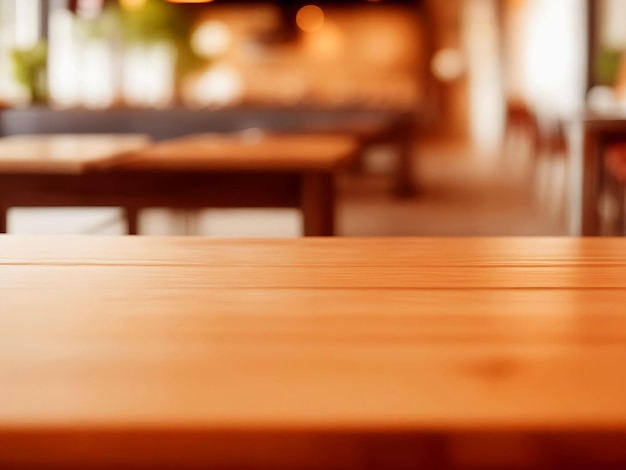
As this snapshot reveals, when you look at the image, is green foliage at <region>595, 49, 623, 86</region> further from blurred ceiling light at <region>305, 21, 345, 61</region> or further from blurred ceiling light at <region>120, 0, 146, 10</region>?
blurred ceiling light at <region>305, 21, 345, 61</region>

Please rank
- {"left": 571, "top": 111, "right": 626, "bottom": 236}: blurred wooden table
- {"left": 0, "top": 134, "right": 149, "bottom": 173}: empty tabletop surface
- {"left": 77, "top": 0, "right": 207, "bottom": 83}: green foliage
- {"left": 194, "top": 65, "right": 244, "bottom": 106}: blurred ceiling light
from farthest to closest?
{"left": 194, "top": 65, "right": 244, "bottom": 106}: blurred ceiling light < {"left": 77, "top": 0, "right": 207, "bottom": 83}: green foliage < {"left": 571, "top": 111, "right": 626, "bottom": 236}: blurred wooden table < {"left": 0, "top": 134, "right": 149, "bottom": 173}: empty tabletop surface

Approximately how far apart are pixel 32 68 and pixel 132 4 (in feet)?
23.0

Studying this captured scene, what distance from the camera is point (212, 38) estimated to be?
50.9 ft

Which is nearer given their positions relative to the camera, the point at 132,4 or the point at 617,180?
the point at 617,180

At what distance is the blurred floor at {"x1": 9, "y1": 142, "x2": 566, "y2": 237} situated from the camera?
474 centimetres

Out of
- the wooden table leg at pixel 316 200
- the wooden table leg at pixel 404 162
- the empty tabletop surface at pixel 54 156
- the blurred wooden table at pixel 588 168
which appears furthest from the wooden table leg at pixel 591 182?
the wooden table leg at pixel 404 162

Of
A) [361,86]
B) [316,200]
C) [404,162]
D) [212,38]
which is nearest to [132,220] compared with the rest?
[316,200]

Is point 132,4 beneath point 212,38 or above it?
beneath

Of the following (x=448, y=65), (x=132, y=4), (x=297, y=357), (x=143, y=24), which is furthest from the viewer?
(x=448, y=65)

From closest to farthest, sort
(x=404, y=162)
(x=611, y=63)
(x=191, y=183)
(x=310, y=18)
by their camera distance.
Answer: (x=191, y=183)
(x=611, y=63)
(x=404, y=162)
(x=310, y=18)

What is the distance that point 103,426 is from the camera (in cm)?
35

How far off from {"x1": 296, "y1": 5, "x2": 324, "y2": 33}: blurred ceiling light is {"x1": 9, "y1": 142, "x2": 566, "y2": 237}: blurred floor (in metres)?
8.96

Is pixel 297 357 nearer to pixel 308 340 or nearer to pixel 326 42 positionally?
pixel 308 340

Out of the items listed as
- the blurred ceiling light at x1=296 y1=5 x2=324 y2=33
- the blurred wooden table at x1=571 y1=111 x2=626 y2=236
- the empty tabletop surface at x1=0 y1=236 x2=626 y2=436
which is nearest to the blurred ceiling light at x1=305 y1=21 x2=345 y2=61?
the blurred ceiling light at x1=296 y1=5 x2=324 y2=33
